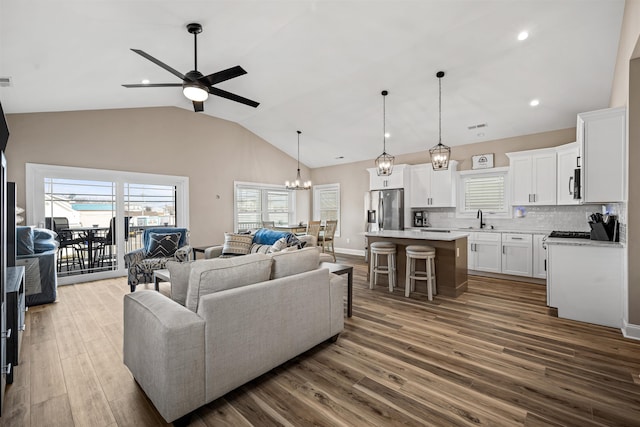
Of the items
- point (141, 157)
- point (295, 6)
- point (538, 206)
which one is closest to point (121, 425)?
point (295, 6)

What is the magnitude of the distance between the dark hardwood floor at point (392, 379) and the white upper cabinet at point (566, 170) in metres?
2.44

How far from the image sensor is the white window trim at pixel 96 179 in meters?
4.65

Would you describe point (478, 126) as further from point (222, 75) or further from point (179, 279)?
point (179, 279)

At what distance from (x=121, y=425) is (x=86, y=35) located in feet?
11.1

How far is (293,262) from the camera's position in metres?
2.46

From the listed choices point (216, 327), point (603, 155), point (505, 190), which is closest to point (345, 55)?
point (603, 155)

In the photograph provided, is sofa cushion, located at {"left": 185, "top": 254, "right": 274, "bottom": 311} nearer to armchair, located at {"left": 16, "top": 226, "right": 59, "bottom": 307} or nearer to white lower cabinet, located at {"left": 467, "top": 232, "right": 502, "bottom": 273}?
armchair, located at {"left": 16, "top": 226, "right": 59, "bottom": 307}

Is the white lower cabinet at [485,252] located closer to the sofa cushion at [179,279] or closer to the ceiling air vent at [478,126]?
the ceiling air vent at [478,126]

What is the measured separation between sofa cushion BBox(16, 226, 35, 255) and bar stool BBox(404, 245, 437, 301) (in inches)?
203

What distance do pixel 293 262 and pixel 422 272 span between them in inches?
100

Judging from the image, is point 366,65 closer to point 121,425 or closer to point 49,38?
point 49,38

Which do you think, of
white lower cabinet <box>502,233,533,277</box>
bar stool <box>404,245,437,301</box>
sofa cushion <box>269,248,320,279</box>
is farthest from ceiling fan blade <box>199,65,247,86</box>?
white lower cabinet <box>502,233,533,277</box>

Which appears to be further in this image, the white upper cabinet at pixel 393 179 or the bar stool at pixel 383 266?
the white upper cabinet at pixel 393 179

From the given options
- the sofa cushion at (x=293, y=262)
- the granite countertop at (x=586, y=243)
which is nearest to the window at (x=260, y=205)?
the sofa cushion at (x=293, y=262)
